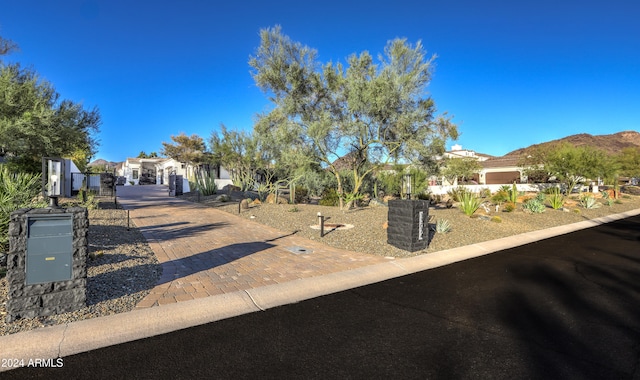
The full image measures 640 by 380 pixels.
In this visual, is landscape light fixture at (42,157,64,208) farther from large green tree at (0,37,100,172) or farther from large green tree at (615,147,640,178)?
large green tree at (615,147,640,178)

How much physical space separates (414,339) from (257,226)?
8281 mm

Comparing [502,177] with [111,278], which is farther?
[502,177]

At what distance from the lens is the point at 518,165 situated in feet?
148

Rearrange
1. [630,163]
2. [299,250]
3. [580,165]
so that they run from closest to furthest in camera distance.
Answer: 1. [299,250]
2. [580,165]
3. [630,163]

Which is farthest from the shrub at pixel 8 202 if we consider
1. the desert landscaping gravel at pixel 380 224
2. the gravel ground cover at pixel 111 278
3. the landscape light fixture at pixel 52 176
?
the desert landscaping gravel at pixel 380 224

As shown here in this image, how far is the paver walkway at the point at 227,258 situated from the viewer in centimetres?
504

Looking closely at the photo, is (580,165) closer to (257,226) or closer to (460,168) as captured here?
(460,168)

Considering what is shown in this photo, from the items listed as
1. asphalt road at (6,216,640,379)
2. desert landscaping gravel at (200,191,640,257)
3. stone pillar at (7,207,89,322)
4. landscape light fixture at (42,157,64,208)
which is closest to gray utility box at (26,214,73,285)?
stone pillar at (7,207,89,322)

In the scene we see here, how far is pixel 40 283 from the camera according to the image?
370 cm

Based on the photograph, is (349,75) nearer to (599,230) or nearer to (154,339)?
(599,230)

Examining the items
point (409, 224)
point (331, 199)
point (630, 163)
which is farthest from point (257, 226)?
point (630, 163)

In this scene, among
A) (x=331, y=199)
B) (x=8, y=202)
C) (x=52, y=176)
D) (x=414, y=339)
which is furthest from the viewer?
(x=331, y=199)

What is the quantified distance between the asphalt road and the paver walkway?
1088 mm

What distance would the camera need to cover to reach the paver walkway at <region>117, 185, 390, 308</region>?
16.5 ft
